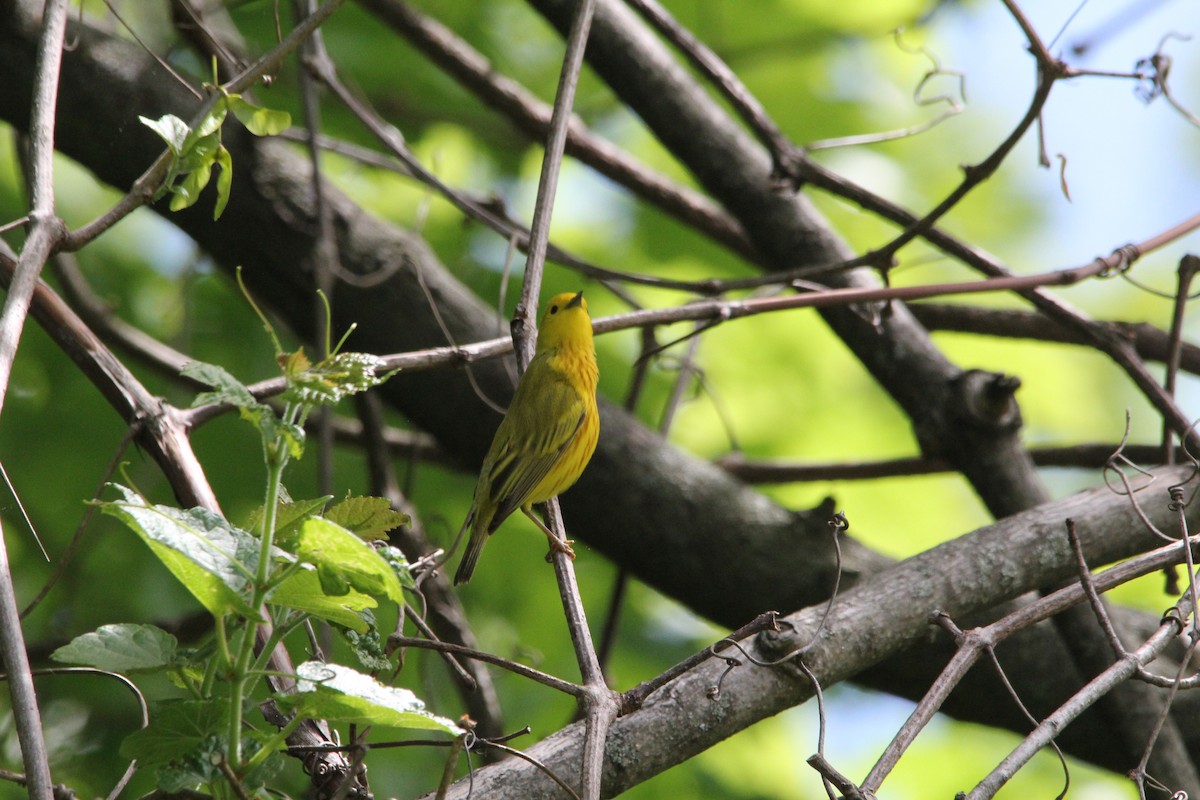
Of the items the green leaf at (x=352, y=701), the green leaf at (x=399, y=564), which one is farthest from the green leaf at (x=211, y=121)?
the green leaf at (x=352, y=701)

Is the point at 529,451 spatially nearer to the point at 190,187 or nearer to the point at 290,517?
the point at 190,187

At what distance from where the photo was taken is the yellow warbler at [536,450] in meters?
3.75

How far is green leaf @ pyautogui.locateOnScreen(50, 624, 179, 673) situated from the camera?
143cm

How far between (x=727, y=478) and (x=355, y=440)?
1.67 meters

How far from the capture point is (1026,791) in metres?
5.22

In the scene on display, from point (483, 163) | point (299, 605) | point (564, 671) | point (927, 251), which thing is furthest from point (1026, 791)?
point (299, 605)

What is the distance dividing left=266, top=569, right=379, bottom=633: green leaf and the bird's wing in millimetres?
2215

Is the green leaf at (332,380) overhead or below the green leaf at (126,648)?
overhead

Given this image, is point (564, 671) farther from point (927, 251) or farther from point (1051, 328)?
point (927, 251)

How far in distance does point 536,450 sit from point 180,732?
7.79 ft

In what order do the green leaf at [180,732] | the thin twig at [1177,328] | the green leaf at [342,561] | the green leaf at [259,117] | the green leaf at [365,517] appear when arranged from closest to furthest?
the green leaf at [342,561] < the green leaf at [180,732] < the green leaf at [365,517] < the green leaf at [259,117] < the thin twig at [1177,328]

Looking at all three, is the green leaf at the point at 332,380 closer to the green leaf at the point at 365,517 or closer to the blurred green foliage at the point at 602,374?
the green leaf at the point at 365,517

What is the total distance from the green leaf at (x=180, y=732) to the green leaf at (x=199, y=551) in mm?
147

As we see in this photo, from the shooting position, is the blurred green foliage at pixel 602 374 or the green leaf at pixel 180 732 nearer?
the green leaf at pixel 180 732
